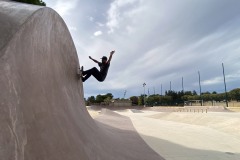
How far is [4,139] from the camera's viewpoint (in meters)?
2.45

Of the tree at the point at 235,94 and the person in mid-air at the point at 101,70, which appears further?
the tree at the point at 235,94

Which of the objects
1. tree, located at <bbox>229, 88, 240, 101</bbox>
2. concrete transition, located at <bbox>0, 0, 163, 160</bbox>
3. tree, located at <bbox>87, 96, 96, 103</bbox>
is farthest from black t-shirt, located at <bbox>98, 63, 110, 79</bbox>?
tree, located at <bbox>87, 96, 96, 103</bbox>

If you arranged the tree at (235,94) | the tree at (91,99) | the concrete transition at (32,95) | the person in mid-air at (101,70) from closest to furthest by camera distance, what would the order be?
the concrete transition at (32,95), the person in mid-air at (101,70), the tree at (235,94), the tree at (91,99)

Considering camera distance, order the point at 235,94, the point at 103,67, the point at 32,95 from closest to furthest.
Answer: the point at 32,95
the point at 103,67
the point at 235,94

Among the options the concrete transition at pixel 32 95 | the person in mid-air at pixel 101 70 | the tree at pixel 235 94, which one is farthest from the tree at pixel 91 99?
the concrete transition at pixel 32 95

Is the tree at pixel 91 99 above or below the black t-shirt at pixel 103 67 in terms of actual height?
above

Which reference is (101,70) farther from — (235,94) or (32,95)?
(235,94)

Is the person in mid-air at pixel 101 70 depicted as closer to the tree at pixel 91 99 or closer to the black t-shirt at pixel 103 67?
the black t-shirt at pixel 103 67

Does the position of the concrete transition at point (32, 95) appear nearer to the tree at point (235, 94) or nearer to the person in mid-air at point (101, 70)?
the person in mid-air at point (101, 70)

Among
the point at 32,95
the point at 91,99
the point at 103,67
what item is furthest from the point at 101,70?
the point at 91,99

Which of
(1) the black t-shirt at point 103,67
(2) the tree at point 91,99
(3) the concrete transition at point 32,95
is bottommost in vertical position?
(3) the concrete transition at point 32,95

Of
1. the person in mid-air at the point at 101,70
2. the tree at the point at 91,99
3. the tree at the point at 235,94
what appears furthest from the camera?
the tree at the point at 91,99

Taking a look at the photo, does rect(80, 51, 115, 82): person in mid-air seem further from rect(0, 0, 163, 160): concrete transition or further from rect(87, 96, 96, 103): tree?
rect(87, 96, 96, 103): tree

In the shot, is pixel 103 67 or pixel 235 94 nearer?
pixel 103 67
